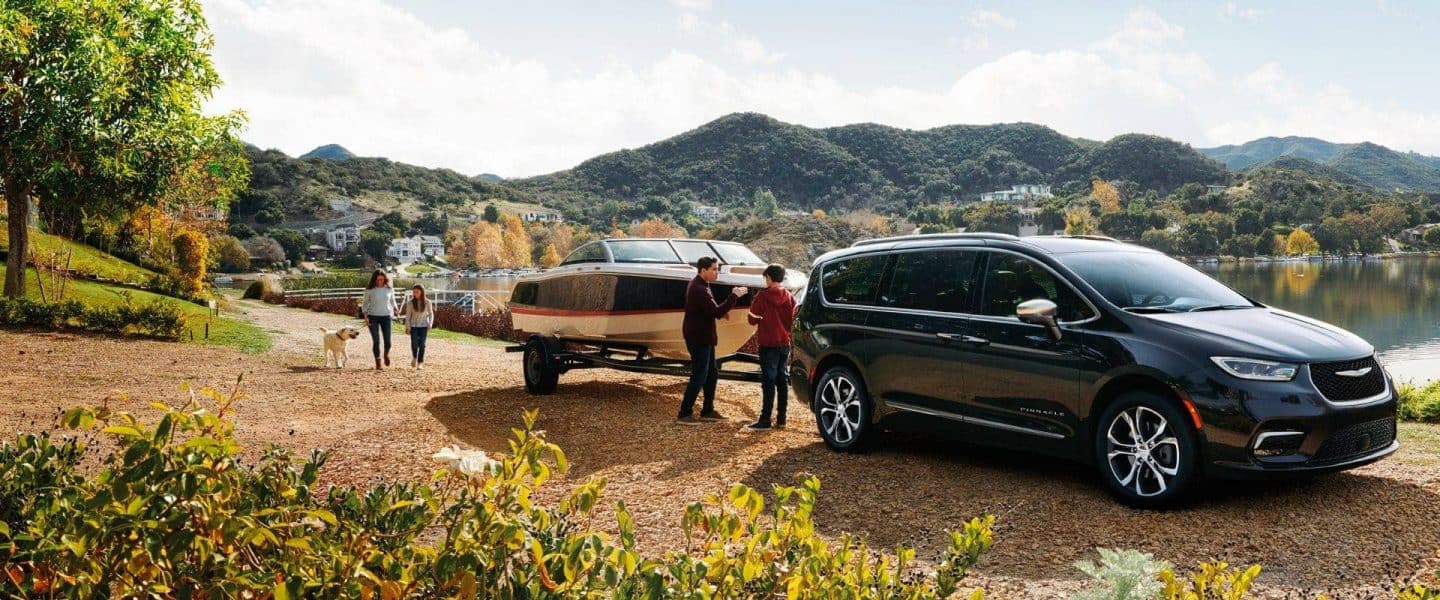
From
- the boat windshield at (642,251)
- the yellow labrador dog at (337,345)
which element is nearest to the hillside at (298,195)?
the yellow labrador dog at (337,345)

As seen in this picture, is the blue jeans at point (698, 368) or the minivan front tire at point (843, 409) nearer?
the minivan front tire at point (843, 409)

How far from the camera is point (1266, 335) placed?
6484 millimetres

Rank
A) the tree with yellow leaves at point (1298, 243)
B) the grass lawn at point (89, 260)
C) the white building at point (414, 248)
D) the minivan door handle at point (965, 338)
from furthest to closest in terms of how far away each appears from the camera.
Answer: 1. the white building at point (414, 248)
2. the tree with yellow leaves at point (1298, 243)
3. the grass lawn at point (89, 260)
4. the minivan door handle at point (965, 338)

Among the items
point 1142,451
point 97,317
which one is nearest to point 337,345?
point 97,317

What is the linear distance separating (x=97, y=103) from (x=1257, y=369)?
995 inches

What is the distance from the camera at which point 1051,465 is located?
26.3 ft

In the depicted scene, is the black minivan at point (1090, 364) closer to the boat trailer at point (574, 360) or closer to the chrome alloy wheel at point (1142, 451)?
the chrome alloy wheel at point (1142, 451)

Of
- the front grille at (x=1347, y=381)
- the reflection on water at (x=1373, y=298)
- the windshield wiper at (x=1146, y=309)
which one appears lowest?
the reflection on water at (x=1373, y=298)

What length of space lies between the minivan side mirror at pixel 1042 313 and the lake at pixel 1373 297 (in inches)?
767

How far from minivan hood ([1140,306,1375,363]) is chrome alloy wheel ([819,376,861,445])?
8.88 ft

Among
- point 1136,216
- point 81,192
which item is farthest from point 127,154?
point 1136,216

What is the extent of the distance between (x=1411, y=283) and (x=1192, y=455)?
108m

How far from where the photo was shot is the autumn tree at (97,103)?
23188 millimetres

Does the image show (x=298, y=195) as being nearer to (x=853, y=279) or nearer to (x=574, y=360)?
(x=574, y=360)
